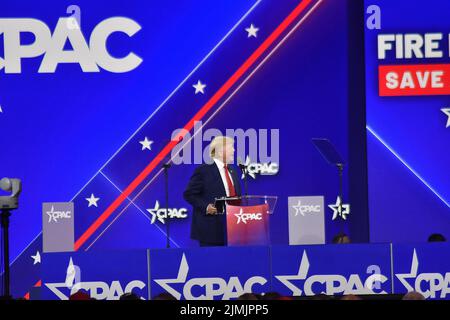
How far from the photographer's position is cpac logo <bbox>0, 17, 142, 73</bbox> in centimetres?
1012

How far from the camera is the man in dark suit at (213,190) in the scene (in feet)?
28.3

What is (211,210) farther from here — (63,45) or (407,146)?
(63,45)

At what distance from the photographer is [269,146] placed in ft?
33.8

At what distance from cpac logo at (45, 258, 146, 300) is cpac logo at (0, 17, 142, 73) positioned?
3674 millimetres

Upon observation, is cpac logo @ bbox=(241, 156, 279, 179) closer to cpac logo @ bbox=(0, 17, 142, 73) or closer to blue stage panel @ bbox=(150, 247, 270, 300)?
cpac logo @ bbox=(0, 17, 142, 73)

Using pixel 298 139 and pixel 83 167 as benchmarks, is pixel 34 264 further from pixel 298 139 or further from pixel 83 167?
pixel 298 139

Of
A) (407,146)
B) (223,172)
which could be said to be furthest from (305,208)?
(407,146)

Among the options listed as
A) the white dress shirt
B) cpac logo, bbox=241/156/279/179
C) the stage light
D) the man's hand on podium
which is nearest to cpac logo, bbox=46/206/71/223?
the stage light

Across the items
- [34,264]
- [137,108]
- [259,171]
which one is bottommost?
[34,264]

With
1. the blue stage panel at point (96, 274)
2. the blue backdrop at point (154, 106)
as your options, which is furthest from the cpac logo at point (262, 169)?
the blue stage panel at point (96, 274)

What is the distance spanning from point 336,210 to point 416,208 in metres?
0.88
